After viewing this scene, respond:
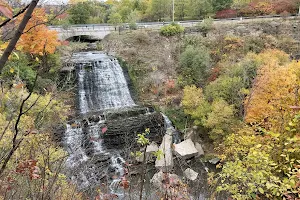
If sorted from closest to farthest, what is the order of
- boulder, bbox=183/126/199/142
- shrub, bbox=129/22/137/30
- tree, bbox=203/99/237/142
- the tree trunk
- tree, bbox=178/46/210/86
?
the tree trunk
tree, bbox=203/99/237/142
boulder, bbox=183/126/199/142
tree, bbox=178/46/210/86
shrub, bbox=129/22/137/30

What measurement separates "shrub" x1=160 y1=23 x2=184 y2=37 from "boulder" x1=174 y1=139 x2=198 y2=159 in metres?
14.7

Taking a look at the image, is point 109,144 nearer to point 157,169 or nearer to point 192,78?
point 157,169

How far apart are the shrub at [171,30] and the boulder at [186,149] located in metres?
14.7

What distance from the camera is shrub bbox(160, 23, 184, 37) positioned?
2564 cm

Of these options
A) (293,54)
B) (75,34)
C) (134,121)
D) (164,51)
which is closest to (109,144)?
(134,121)

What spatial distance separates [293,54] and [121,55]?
52.0ft

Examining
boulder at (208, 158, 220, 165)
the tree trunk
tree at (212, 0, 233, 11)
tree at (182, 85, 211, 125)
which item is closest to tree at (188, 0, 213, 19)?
tree at (212, 0, 233, 11)

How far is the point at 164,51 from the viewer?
24594mm

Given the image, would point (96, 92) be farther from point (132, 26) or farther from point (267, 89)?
point (267, 89)

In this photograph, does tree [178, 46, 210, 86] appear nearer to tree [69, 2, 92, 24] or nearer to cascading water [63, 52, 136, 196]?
cascading water [63, 52, 136, 196]

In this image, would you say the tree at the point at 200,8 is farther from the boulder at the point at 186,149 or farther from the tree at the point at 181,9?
the boulder at the point at 186,149

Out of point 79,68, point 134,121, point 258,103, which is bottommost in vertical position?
point 134,121

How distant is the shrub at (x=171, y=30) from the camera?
25.6 m

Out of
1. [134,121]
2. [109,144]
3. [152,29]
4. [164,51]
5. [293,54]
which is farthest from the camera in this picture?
[152,29]
